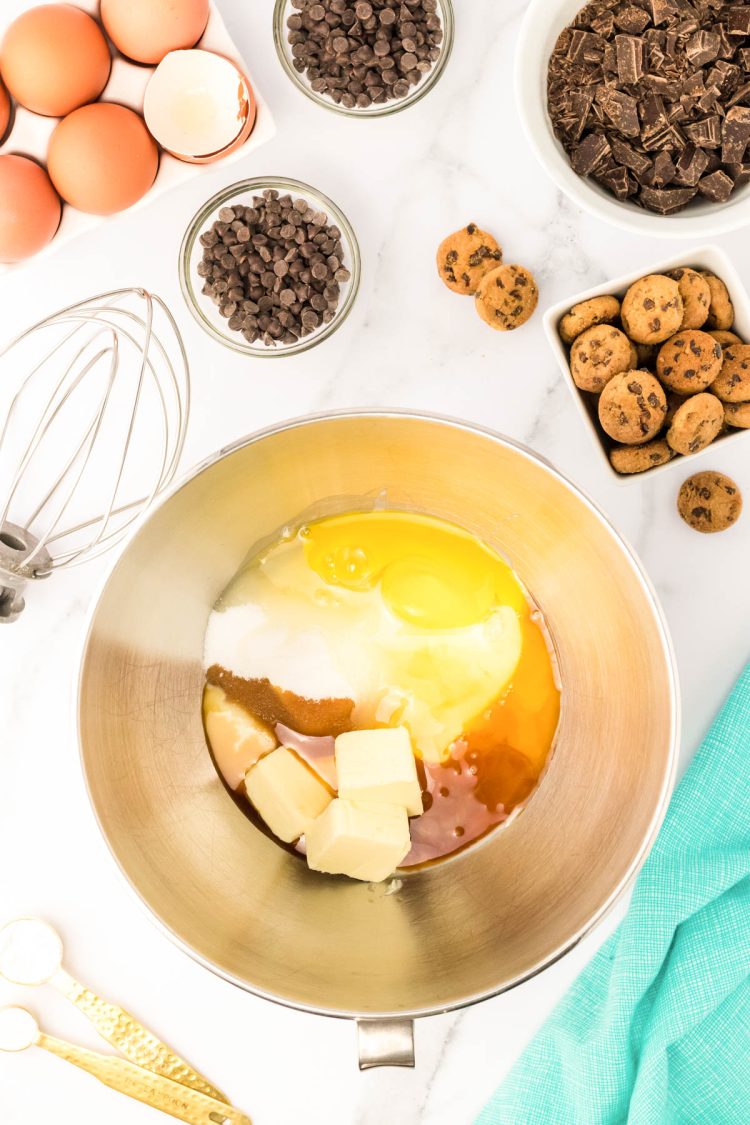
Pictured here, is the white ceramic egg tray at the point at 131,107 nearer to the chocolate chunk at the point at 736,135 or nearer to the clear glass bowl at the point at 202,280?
the clear glass bowl at the point at 202,280

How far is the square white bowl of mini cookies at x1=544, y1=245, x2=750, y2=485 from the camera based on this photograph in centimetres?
75

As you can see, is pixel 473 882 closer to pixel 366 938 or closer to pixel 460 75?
pixel 366 938

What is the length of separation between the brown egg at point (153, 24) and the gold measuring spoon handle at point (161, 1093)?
3.19 feet

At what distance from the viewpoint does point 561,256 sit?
866 mm

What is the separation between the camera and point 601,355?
2.43 feet

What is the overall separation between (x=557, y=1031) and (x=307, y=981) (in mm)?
297

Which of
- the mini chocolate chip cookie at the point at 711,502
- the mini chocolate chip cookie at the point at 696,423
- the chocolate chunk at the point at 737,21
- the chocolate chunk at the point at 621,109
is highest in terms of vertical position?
the chocolate chunk at the point at 737,21

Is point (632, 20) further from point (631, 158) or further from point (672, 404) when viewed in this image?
point (672, 404)

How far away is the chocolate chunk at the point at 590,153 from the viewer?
0.76 meters

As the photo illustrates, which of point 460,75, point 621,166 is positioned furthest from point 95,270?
point 621,166

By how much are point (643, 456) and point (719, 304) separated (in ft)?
0.46

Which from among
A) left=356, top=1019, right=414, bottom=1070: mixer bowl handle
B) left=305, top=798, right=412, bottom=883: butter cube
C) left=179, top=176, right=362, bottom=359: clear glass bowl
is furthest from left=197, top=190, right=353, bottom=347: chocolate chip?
left=356, top=1019, right=414, bottom=1070: mixer bowl handle

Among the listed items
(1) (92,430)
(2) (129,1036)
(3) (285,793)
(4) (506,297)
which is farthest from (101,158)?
(2) (129,1036)

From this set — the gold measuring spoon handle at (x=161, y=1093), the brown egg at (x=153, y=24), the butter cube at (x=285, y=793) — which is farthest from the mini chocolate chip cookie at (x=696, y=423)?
the gold measuring spoon handle at (x=161, y=1093)
